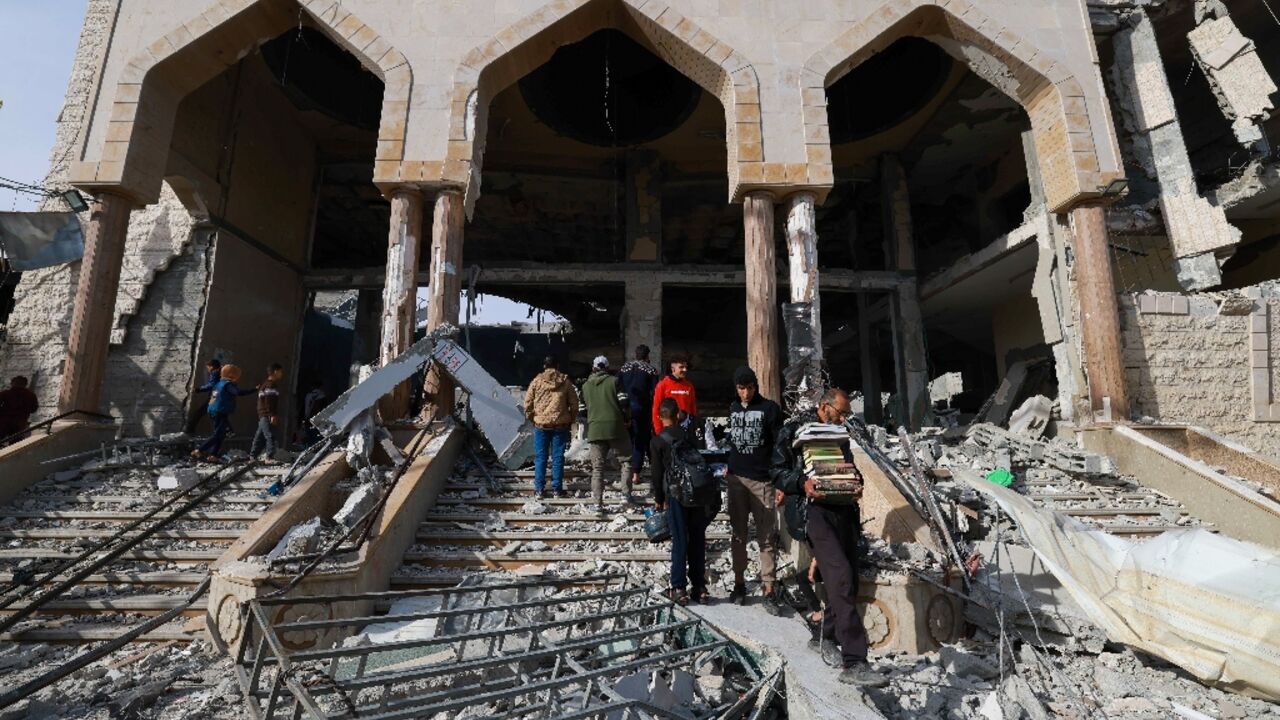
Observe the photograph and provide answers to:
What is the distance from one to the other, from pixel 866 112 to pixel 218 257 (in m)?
12.2

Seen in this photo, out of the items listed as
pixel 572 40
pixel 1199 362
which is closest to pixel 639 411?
pixel 572 40

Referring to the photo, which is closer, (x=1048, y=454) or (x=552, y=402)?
(x=552, y=402)

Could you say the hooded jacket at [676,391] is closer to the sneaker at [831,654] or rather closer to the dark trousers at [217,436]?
the sneaker at [831,654]

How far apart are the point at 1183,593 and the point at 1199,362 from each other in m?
7.02

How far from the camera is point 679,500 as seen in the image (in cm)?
416

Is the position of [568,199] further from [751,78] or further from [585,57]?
[751,78]

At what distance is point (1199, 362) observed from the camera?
843 centimetres

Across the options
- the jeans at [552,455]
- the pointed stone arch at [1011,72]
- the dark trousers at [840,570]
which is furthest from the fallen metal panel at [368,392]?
the pointed stone arch at [1011,72]

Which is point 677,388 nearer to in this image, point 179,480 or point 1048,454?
point 179,480

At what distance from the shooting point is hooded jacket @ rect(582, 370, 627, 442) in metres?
6.11

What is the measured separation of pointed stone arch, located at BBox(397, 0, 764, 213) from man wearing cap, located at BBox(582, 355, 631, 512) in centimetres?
329

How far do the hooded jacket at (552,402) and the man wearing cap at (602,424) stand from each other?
0.20 metres

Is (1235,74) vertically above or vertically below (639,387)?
above

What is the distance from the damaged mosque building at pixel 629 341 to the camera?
3.39m
